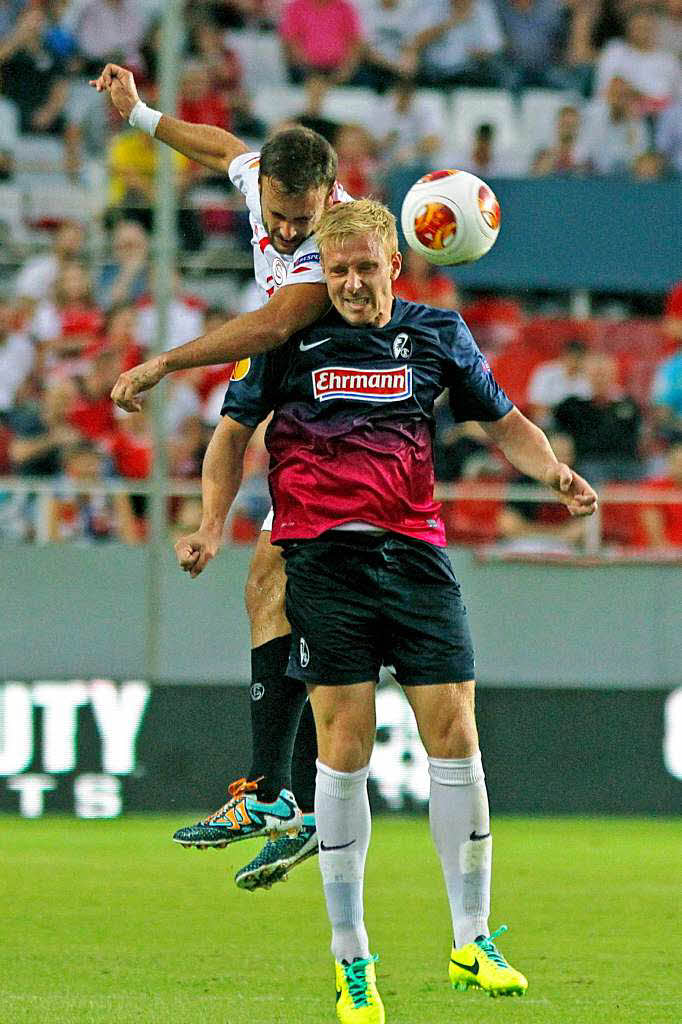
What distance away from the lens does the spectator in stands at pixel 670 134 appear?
14852 millimetres

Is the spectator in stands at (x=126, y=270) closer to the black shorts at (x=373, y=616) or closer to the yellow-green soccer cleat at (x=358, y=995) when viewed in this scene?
the black shorts at (x=373, y=616)

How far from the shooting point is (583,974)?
21.0 feet

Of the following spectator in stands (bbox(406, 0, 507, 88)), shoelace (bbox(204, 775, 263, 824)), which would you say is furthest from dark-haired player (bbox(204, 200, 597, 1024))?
spectator in stands (bbox(406, 0, 507, 88))

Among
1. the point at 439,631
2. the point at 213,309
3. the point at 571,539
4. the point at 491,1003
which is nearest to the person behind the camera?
the point at 439,631

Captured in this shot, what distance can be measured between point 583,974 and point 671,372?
25.0 feet

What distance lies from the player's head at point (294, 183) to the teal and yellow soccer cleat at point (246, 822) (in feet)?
5.79

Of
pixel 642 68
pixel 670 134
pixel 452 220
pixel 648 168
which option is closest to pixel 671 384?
pixel 648 168

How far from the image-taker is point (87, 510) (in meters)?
12.4

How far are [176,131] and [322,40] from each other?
8.87 meters

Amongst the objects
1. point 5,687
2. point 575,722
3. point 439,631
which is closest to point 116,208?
point 5,687

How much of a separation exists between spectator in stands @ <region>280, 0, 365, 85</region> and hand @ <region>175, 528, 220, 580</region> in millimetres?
10005

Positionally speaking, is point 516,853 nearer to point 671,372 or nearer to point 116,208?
point 671,372

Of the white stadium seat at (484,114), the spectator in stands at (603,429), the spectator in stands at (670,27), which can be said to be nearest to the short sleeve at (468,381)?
the spectator in stands at (603,429)

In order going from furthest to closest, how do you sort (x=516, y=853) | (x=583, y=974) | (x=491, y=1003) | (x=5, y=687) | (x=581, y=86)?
(x=581, y=86)
(x=5, y=687)
(x=516, y=853)
(x=583, y=974)
(x=491, y=1003)
